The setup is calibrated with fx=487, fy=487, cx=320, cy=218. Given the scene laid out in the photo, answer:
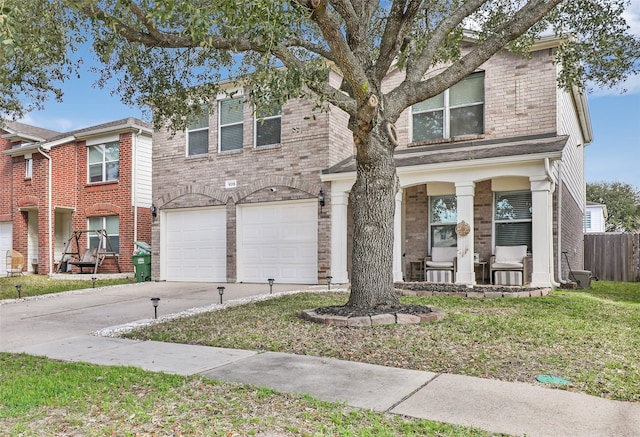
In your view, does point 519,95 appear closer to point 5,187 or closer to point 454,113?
point 454,113

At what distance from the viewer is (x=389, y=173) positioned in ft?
22.8

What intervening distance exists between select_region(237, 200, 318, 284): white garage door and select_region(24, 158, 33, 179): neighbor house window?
10140 millimetres

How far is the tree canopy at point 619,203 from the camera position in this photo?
121 ft

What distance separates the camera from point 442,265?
11602 millimetres

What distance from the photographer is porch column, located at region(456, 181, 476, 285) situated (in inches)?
421

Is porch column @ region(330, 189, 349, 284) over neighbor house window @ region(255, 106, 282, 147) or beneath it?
beneath

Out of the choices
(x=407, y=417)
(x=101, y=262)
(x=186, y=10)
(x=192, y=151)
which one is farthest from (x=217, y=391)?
(x=101, y=262)

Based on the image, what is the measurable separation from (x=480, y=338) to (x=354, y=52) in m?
4.22

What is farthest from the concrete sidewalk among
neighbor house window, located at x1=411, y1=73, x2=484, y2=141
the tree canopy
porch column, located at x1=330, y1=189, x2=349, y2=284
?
the tree canopy

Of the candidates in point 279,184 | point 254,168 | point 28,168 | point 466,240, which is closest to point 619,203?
point 466,240

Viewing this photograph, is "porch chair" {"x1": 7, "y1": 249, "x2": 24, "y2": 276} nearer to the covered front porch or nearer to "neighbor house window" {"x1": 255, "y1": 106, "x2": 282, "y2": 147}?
"neighbor house window" {"x1": 255, "y1": 106, "x2": 282, "y2": 147}

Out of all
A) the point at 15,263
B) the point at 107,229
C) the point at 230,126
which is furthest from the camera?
the point at 15,263

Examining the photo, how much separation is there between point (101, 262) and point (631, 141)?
101ft

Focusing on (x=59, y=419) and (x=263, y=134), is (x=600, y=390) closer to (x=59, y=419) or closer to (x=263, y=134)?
(x=59, y=419)
